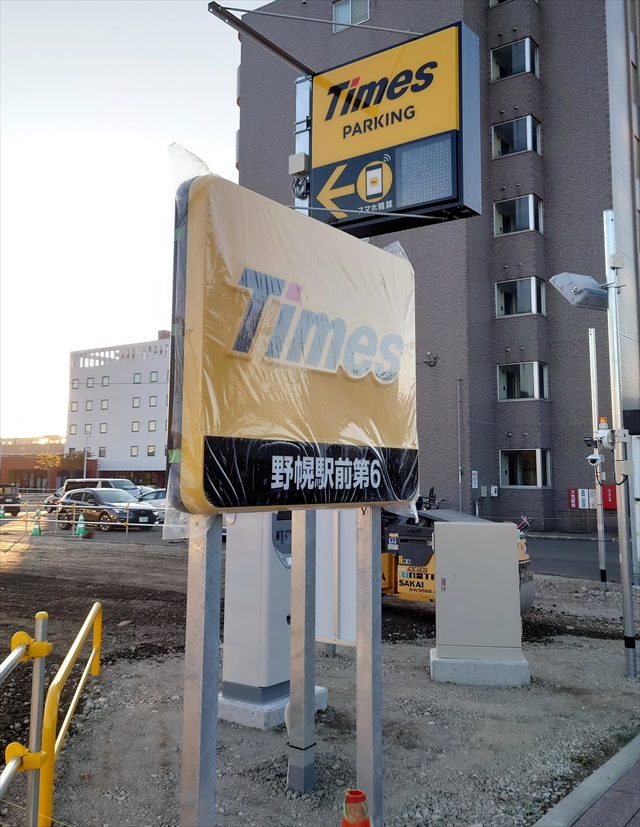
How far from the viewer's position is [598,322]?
27.4 m

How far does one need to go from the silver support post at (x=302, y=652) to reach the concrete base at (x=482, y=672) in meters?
2.92

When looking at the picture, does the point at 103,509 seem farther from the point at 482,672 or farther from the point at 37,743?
the point at 37,743

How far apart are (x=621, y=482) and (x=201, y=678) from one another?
638cm

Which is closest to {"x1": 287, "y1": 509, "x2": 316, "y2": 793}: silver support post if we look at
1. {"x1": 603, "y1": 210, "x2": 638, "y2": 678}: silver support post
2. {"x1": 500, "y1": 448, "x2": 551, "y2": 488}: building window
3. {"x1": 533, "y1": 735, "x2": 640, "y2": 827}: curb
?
{"x1": 533, "y1": 735, "x2": 640, "y2": 827}: curb

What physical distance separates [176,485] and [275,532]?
123 inches

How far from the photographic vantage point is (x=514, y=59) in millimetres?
29906

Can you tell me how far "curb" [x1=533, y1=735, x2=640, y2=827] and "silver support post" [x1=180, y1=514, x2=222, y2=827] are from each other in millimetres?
2188

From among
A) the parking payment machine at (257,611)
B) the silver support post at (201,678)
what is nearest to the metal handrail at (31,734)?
the silver support post at (201,678)

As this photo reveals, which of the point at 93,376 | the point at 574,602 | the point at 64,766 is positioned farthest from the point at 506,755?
the point at 93,376

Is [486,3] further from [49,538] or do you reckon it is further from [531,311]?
[49,538]

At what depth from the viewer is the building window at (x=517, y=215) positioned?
28703mm

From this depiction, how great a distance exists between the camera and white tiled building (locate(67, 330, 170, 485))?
75750 mm

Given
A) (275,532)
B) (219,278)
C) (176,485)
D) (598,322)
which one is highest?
(598,322)

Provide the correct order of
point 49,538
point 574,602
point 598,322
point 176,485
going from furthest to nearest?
1. point 598,322
2. point 49,538
3. point 574,602
4. point 176,485
